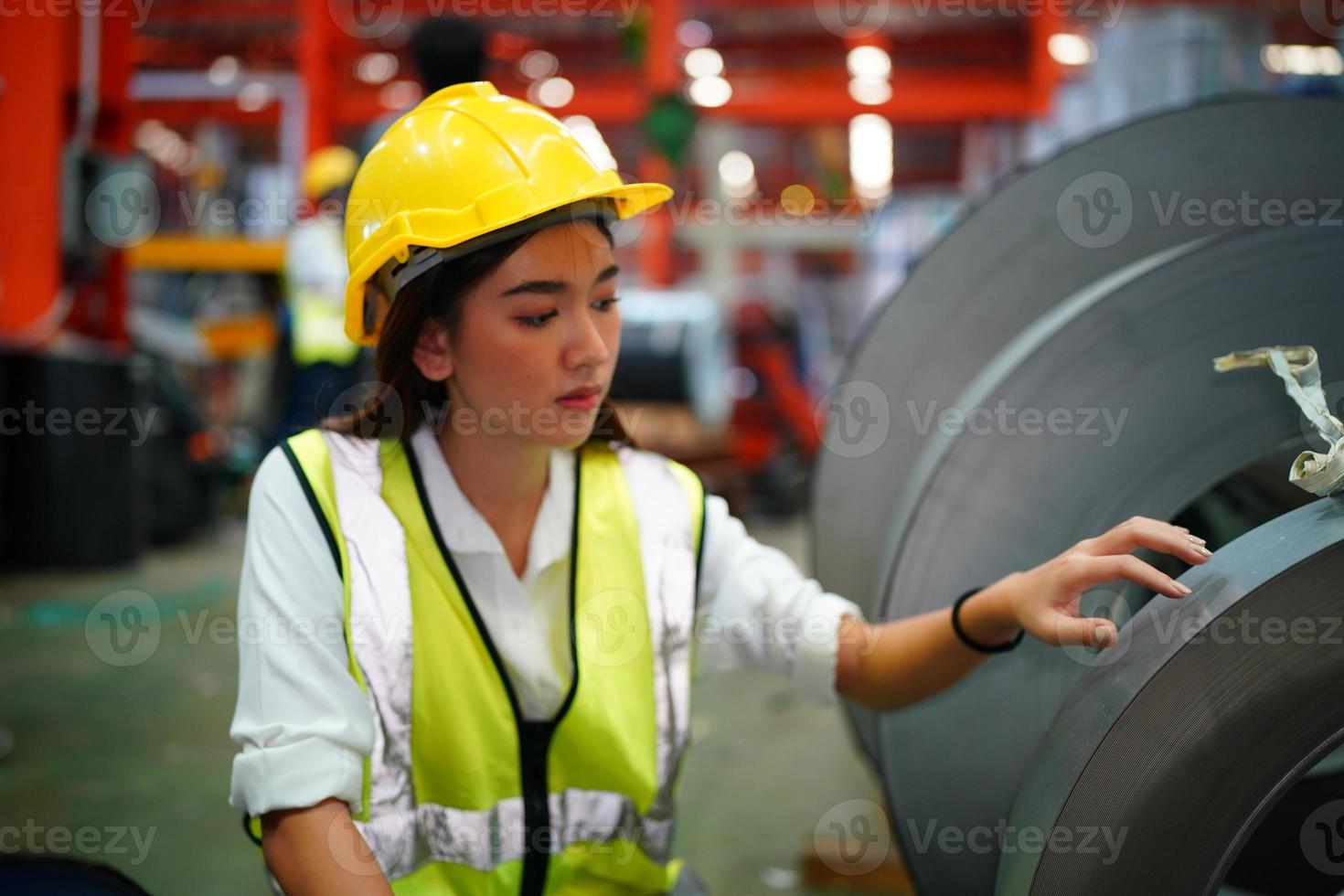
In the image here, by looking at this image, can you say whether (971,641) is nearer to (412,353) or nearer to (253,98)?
(412,353)

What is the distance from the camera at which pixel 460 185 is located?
0.98 meters

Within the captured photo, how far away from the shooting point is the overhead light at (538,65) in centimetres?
1232

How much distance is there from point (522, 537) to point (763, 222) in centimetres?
916

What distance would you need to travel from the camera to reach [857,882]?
176 centimetres

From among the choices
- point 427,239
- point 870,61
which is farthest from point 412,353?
point 870,61

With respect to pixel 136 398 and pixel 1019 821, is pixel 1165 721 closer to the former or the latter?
pixel 1019 821

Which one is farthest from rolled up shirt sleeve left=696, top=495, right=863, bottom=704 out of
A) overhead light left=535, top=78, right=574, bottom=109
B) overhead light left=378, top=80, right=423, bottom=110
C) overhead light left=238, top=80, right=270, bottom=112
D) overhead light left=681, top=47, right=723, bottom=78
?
overhead light left=238, top=80, right=270, bottom=112

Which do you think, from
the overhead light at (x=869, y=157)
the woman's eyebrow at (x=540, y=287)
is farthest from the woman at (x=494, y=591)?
the overhead light at (x=869, y=157)

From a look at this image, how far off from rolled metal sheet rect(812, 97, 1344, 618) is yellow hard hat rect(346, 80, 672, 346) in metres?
0.57

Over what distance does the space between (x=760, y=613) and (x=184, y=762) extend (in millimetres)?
1590

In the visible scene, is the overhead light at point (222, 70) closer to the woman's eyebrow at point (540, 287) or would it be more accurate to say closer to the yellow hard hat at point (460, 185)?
the yellow hard hat at point (460, 185)

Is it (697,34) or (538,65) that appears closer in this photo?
(697,34)

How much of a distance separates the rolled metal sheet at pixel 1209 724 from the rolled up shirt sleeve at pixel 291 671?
0.53 m

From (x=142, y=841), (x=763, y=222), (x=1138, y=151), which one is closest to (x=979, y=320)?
(x=1138, y=151)
